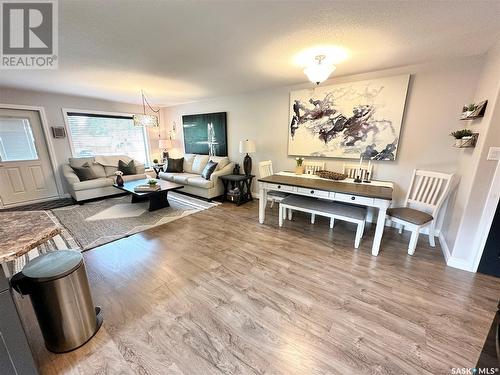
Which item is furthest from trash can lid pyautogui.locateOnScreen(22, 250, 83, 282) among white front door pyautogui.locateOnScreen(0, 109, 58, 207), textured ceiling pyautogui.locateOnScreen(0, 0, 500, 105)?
white front door pyautogui.locateOnScreen(0, 109, 58, 207)

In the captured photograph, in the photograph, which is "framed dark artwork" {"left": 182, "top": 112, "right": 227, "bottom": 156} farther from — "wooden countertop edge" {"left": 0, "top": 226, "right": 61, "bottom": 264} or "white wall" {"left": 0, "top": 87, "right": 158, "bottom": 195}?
"wooden countertop edge" {"left": 0, "top": 226, "right": 61, "bottom": 264}

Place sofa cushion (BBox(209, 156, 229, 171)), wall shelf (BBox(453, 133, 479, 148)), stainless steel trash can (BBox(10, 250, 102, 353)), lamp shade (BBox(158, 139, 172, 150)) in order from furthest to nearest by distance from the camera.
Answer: lamp shade (BBox(158, 139, 172, 150)), sofa cushion (BBox(209, 156, 229, 171)), wall shelf (BBox(453, 133, 479, 148)), stainless steel trash can (BBox(10, 250, 102, 353))

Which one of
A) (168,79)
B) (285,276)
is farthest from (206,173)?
(285,276)

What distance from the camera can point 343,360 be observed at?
50.3 inches

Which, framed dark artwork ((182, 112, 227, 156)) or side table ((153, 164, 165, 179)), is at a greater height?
framed dark artwork ((182, 112, 227, 156))

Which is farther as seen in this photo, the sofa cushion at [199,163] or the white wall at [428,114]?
the sofa cushion at [199,163]

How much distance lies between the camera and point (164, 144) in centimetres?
605

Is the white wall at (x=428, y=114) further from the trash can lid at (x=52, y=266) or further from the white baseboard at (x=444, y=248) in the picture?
the trash can lid at (x=52, y=266)

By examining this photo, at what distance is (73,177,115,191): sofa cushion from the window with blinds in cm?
119

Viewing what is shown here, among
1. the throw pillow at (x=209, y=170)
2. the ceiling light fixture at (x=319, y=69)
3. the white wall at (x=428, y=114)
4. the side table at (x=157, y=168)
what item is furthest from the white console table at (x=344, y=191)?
the side table at (x=157, y=168)

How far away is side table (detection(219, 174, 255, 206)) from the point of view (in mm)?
4234

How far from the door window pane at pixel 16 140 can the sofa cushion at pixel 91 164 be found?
657 millimetres

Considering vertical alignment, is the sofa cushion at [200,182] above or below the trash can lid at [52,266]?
below

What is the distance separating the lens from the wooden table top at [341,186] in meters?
2.35
